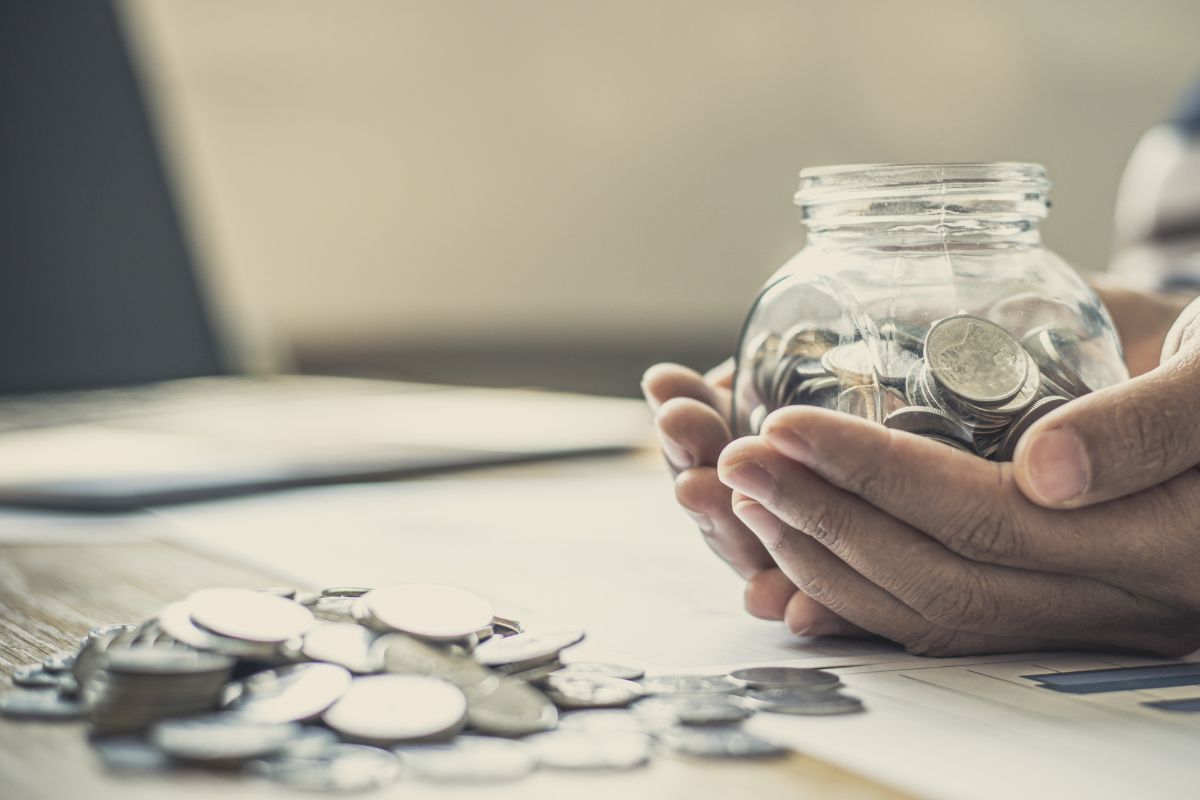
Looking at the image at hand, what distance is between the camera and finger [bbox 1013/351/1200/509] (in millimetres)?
727

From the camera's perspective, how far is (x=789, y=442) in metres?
0.74

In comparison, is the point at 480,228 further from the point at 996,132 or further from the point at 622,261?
the point at 996,132

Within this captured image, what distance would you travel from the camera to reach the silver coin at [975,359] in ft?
2.66

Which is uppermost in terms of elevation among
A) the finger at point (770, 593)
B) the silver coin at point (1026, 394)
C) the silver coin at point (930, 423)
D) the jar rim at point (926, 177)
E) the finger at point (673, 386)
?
the jar rim at point (926, 177)

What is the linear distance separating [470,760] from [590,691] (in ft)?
0.45

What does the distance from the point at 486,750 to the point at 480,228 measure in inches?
261

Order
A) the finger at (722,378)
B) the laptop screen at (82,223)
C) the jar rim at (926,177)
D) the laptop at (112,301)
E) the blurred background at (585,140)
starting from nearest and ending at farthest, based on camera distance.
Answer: the jar rim at (926,177), the finger at (722,378), the laptop at (112,301), the laptop screen at (82,223), the blurred background at (585,140)

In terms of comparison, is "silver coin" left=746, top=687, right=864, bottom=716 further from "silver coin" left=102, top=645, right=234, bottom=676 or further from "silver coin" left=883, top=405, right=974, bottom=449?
"silver coin" left=102, top=645, right=234, bottom=676

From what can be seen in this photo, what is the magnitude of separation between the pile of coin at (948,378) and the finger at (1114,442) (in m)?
0.07

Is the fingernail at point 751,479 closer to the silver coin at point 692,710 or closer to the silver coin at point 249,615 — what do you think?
the silver coin at point 692,710

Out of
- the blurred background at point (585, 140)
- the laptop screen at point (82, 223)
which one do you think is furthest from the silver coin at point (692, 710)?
the blurred background at point (585, 140)

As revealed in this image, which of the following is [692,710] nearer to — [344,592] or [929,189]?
[344,592]

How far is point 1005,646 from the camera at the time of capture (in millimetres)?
883

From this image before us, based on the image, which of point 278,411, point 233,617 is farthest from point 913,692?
point 278,411
